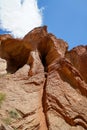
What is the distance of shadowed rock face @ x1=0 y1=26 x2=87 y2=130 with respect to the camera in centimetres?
1752

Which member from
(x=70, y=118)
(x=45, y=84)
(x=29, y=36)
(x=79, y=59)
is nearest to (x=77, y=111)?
(x=70, y=118)

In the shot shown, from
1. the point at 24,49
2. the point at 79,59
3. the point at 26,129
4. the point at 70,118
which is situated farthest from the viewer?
the point at 24,49

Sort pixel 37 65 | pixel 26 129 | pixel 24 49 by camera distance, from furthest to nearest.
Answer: pixel 24 49 < pixel 37 65 < pixel 26 129

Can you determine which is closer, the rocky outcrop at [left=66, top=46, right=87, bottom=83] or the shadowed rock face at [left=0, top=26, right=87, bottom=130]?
the shadowed rock face at [left=0, top=26, right=87, bottom=130]

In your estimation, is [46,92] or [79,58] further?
[79,58]

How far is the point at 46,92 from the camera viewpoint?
19.6 metres

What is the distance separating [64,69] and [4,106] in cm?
520

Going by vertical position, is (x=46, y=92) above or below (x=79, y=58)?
below

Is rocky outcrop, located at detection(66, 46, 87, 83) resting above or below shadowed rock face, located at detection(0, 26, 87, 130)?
above

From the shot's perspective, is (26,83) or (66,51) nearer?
(26,83)

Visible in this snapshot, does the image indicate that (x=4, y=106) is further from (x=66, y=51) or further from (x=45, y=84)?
(x=66, y=51)

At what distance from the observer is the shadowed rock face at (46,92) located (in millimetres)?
17516

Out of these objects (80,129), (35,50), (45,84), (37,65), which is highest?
(35,50)

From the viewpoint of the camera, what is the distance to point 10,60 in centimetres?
2684
